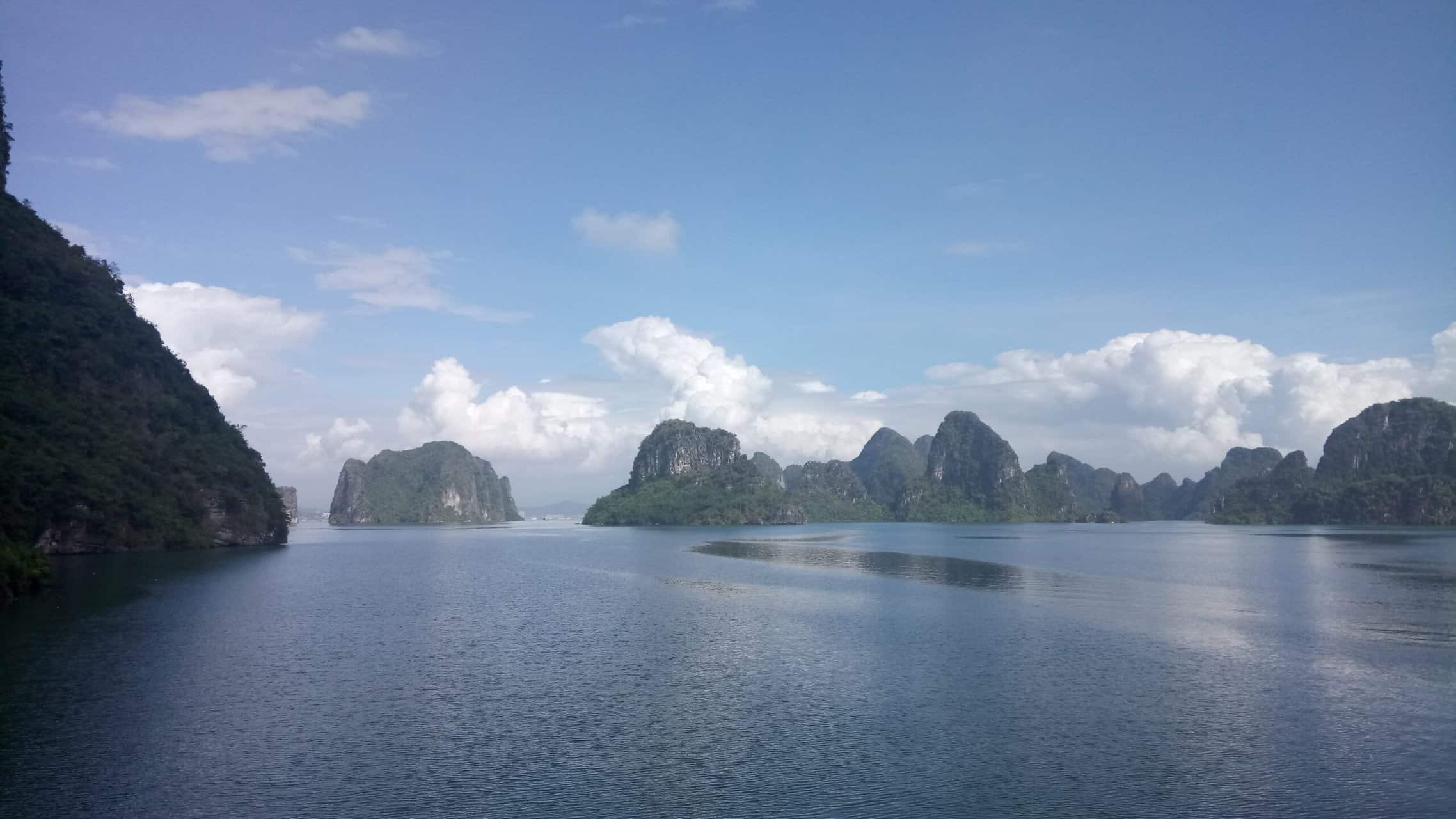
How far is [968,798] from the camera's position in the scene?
651 inches

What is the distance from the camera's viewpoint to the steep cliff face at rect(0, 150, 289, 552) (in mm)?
63469

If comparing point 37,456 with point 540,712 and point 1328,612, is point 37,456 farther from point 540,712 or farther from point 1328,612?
point 1328,612

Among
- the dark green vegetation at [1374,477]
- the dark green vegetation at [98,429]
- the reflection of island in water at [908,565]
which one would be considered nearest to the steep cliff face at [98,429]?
the dark green vegetation at [98,429]

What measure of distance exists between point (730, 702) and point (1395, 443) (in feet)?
621

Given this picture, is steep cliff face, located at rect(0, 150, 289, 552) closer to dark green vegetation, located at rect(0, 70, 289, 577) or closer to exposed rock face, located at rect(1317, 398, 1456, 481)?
dark green vegetation, located at rect(0, 70, 289, 577)

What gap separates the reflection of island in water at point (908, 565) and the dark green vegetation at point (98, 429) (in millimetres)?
49352

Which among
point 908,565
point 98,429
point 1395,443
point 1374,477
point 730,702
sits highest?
point 1395,443

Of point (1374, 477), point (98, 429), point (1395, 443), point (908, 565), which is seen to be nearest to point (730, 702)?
point (908, 565)

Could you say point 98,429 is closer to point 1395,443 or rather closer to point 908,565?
point 908,565

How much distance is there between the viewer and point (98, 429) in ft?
242

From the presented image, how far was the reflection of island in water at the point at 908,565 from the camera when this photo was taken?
56.9 meters

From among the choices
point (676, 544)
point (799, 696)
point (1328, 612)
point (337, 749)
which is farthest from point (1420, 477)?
point (337, 749)

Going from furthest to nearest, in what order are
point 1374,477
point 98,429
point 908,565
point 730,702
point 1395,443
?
1. point 1395,443
2. point 1374,477
3. point 98,429
4. point 908,565
5. point 730,702

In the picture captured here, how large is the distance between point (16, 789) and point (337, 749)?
5.49 m
